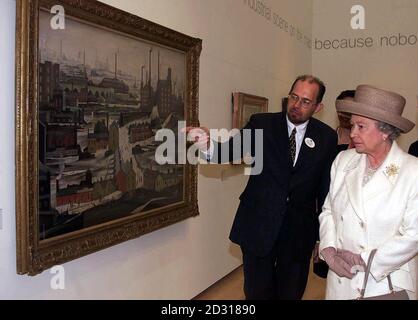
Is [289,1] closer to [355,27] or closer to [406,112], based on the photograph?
[355,27]

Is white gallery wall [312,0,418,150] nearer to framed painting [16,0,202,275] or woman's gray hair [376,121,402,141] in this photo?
framed painting [16,0,202,275]

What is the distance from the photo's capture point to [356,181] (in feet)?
7.28

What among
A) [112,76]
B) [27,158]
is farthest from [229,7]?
[27,158]

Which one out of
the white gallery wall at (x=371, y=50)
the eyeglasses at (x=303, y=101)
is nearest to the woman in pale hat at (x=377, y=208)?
the eyeglasses at (x=303, y=101)

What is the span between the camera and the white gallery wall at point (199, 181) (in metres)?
2.13

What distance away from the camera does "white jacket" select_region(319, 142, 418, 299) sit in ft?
6.73

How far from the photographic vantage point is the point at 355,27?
725 centimetres

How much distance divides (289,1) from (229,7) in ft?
7.20

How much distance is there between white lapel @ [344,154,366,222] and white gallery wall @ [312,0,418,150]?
4998 millimetres

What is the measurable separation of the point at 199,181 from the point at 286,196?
1.30 metres

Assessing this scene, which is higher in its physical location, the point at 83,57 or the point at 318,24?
the point at 318,24

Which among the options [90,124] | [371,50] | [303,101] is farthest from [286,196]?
[371,50]

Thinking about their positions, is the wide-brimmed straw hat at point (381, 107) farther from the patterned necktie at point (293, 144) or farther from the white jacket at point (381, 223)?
the patterned necktie at point (293, 144)

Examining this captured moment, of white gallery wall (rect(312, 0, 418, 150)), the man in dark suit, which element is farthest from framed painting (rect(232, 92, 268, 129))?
white gallery wall (rect(312, 0, 418, 150))
